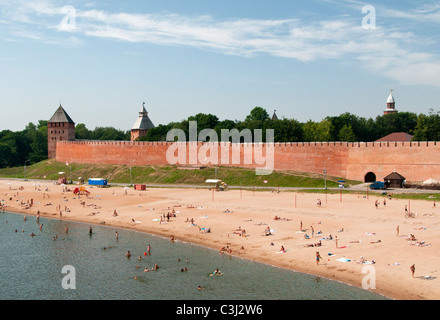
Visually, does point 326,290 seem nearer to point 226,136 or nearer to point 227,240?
point 227,240

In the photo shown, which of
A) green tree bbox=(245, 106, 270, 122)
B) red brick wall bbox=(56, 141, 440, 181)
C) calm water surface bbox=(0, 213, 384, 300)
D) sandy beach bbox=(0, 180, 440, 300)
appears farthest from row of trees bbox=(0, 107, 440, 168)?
calm water surface bbox=(0, 213, 384, 300)

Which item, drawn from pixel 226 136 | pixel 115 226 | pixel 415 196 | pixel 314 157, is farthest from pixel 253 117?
pixel 115 226

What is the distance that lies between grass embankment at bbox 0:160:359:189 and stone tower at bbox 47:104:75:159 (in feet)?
18.1

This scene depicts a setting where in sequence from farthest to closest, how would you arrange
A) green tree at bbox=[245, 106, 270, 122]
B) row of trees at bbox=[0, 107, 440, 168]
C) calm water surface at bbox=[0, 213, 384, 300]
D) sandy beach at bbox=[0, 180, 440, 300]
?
green tree at bbox=[245, 106, 270, 122] < row of trees at bbox=[0, 107, 440, 168] < sandy beach at bbox=[0, 180, 440, 300] < calm water surface at bbox=[0, 213, 384, 300]

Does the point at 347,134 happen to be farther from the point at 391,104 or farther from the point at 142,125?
the point at 142,125

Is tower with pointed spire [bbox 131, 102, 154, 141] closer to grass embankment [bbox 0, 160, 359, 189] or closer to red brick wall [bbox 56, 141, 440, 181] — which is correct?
grass embankment [bbox 0, 160, 359, 189]

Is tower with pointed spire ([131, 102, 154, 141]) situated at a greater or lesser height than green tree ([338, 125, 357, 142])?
greater

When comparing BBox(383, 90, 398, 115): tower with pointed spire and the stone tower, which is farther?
BBox(383, 90, 398, 115): tower with pointed spire

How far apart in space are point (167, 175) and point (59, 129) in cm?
3992

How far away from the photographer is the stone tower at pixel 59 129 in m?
104

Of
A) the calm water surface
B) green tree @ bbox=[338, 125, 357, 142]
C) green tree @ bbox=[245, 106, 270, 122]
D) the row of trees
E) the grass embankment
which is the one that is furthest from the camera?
green tree @ bbox=[245, 106, 270, 122]

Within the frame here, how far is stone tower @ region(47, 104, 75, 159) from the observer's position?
10362 cm

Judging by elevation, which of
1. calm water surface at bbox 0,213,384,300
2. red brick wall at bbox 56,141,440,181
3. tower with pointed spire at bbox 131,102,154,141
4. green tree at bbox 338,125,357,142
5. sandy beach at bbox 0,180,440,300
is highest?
tower with pointed spire at bbox 131,102,154,141
